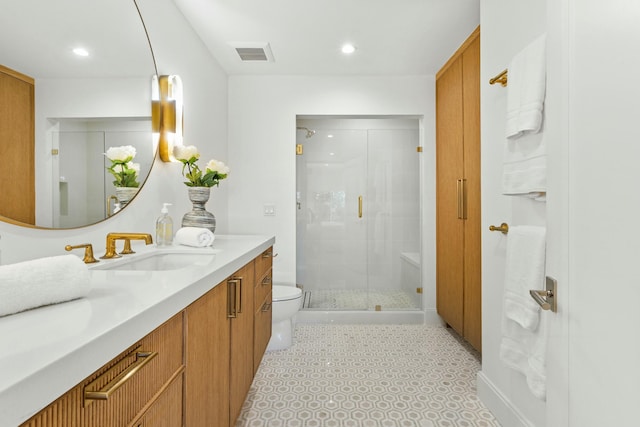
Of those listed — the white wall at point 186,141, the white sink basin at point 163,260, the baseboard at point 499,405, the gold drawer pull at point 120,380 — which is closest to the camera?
the gold drawer pull at point 120,380

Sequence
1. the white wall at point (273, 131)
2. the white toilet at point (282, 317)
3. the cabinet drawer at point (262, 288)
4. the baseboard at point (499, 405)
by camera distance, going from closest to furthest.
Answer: the baseboard at point (499, 405), the cabinet drawer at point (262, 288), the white toilet at point (282, 317), the white wall at point (273, 131)

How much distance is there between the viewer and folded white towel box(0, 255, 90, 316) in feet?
2.03

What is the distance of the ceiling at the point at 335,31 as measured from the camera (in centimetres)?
212

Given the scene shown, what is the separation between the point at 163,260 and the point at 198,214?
503 mm

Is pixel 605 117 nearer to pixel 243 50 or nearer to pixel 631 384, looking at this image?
pixel 631 384

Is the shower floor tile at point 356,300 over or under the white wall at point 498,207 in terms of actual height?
under

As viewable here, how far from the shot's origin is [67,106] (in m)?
1.21

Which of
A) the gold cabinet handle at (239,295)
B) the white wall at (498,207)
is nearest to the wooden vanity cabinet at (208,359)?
the gold cabinet handle at (239,295)

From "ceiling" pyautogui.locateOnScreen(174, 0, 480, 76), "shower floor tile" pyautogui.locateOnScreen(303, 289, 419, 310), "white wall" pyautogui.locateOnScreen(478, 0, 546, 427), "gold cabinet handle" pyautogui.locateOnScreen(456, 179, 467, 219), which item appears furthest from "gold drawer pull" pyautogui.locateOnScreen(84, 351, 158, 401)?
"shower floor tile" pyautogui.locateOnScreen(303, 289, 419, 310)

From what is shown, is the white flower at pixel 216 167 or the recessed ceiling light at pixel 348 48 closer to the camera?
the white flower at pixel 216 167

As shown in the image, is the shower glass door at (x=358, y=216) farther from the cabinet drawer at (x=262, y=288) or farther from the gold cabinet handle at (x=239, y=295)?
the gold cabinet handle at (x=239, y=295)

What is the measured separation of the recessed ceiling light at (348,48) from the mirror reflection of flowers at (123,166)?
176 centimetres

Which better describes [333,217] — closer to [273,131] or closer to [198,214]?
[273,131]

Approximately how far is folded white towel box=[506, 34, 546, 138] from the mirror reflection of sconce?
1688mm
